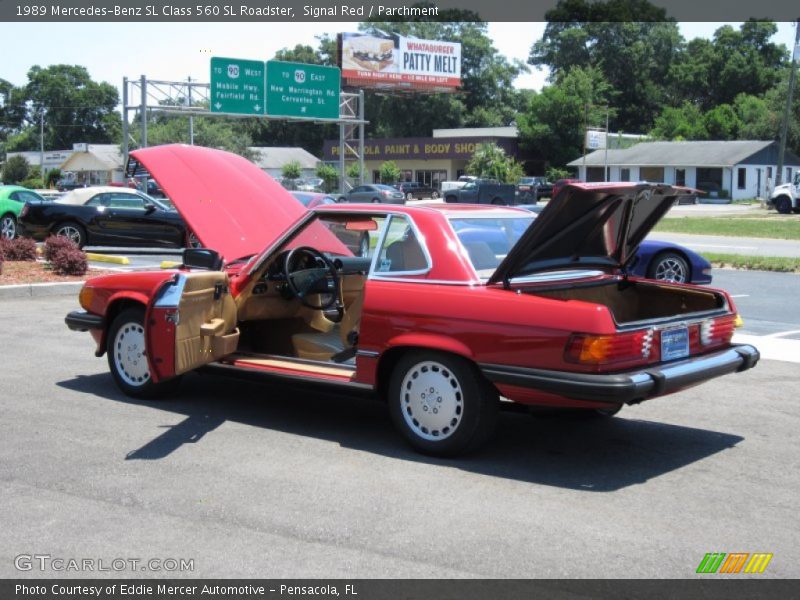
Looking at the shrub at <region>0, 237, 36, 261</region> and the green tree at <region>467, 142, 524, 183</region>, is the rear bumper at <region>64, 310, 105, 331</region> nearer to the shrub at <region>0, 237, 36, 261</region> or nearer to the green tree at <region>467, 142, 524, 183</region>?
the shrub at <region>0, 237, 36, 261</region>

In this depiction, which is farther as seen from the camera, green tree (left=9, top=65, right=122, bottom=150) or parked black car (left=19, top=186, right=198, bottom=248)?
green tree (left=9, top=65, right=122, bottom=150)

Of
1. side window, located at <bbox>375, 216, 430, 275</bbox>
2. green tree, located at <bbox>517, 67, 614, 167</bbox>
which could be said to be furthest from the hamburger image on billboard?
side window, located at <bbox>375, 216, 430, 275</bbox>

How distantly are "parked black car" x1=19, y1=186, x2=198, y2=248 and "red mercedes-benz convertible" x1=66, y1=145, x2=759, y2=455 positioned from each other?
42.6 ft

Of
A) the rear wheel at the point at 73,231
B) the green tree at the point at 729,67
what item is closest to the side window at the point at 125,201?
the rear wheel at the point at 73,231

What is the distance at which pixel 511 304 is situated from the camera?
566cm

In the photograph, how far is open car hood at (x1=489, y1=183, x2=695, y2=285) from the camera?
5746 millimetres

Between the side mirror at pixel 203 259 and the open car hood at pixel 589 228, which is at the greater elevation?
the open car hood at pixel 589 228

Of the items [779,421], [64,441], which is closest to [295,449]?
[64,441]

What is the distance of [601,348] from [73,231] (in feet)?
55.5

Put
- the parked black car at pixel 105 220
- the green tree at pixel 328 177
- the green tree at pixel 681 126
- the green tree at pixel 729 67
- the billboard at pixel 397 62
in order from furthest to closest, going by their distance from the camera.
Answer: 1. the green tree at pixel 729 67
2. the green tree at pixel 681 126
3. the green tree at pixel 328 177
4. the billboard at pixel 397 62
5. the parked black car at pixel 105 220

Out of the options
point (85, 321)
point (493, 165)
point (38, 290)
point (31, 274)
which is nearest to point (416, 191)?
point (493, 165)

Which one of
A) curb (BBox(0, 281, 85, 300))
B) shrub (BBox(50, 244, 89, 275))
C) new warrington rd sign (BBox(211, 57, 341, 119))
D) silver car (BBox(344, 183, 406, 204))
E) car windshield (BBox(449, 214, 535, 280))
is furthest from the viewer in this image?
silver car (BBox(344, 183, 406, 204))

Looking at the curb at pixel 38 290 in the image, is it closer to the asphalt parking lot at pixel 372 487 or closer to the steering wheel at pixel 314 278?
the asphalt parking lot at pixel 372 487

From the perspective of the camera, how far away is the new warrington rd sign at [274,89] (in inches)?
1511
